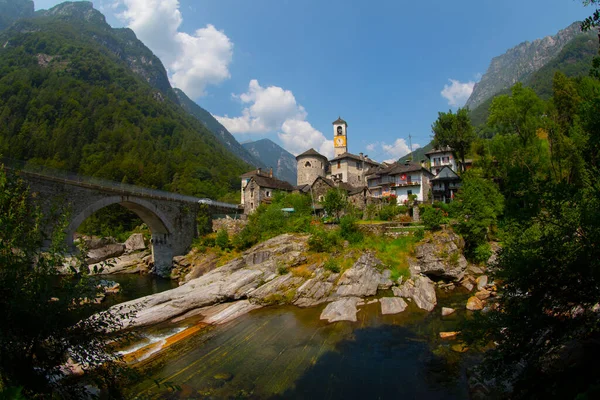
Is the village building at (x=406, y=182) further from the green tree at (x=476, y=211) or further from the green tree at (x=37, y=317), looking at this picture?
the green tree at (x=37, y=317)

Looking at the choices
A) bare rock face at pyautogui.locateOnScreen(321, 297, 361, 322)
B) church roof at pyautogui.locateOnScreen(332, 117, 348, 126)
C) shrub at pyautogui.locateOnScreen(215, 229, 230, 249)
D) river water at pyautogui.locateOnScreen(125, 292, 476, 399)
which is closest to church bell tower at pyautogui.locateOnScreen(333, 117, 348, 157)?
church roof at pyautogui.locateOnScreen(332, 117, 348, 126)

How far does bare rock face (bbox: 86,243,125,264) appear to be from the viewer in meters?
41.3

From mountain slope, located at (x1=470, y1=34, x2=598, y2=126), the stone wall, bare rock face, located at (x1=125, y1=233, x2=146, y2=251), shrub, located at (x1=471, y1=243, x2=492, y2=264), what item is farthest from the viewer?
mountain slope, located at (x1=470, y1=34, x2=598, y2=126)

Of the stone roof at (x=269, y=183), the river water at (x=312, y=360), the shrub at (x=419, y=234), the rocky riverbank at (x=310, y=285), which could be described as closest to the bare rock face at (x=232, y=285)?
the rocky riverbank at (x=310, y=285)

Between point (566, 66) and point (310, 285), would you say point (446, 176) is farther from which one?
point (566, 66)

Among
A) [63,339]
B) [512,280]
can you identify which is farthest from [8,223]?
Result: [512,280]

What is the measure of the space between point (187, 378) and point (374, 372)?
25.2 feet

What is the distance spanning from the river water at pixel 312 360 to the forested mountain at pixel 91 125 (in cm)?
5674

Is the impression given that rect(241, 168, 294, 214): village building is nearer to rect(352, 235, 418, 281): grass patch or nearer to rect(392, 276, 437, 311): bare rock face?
rect(352, 235, 418, 281): grass patch

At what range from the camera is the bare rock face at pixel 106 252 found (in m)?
41.3

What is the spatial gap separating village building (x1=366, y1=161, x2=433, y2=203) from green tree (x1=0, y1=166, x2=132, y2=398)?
4200 cm

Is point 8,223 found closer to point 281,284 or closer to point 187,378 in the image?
point 187,378

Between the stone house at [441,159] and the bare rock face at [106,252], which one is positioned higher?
the stone house at [441,159]

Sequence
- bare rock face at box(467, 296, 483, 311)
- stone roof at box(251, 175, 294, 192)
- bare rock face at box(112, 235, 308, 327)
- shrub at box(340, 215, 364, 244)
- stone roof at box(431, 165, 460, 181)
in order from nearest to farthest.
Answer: bare rock face at box(467, 296, 483, 311) → bare rock face at box(112, 235, 308, 327) → shrub at box(340, 215, 364, 244) → stone roof at box(431, 165, 460, 181) → stone roof at box(251, 175, 294, 192)
